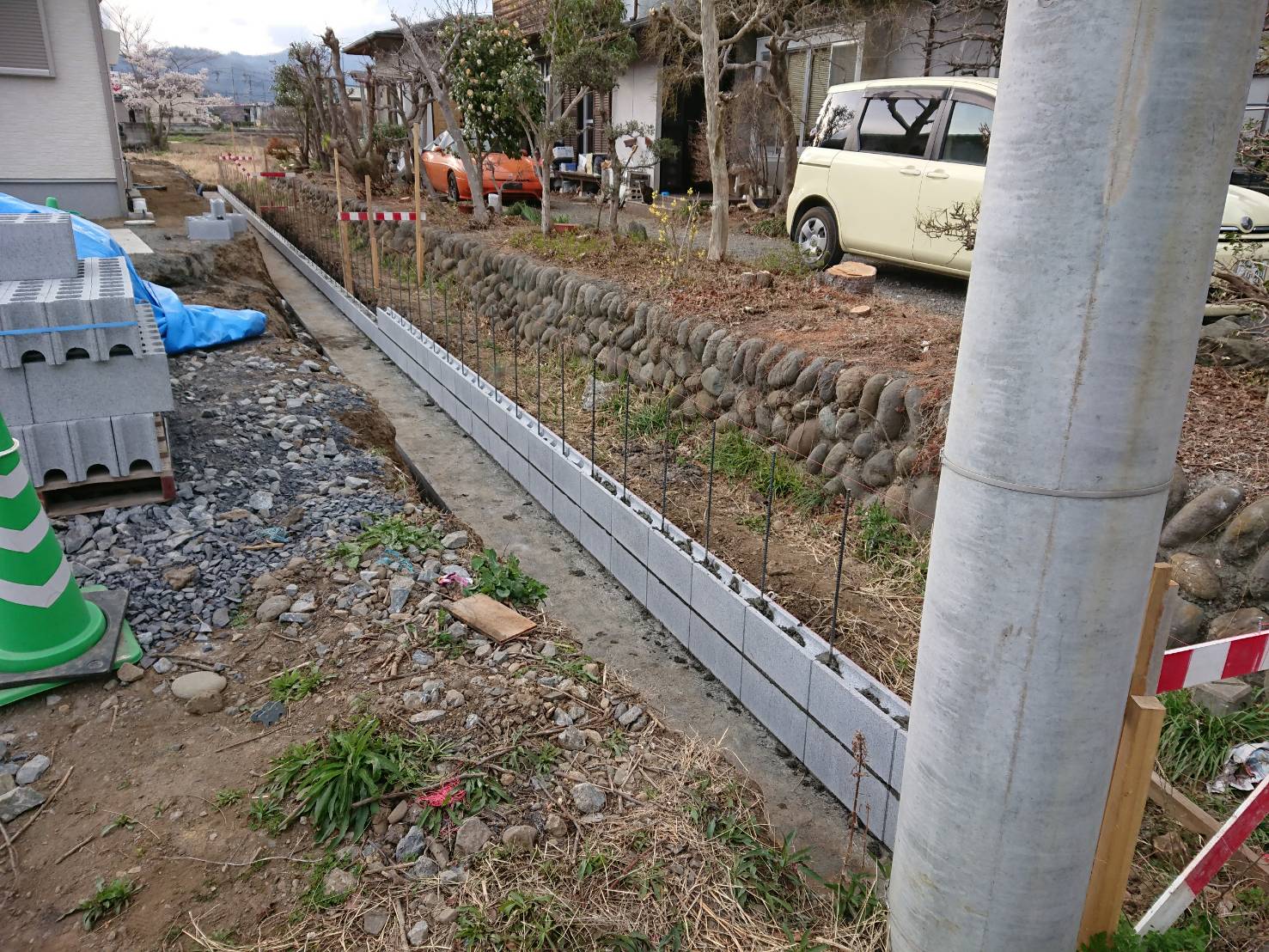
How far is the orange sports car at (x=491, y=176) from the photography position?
15336mm

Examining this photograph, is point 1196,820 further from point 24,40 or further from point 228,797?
point 24,40

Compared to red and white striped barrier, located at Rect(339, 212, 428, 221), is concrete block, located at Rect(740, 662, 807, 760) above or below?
below

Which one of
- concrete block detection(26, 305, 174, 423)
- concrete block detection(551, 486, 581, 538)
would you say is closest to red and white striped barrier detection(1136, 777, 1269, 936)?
concrete block detection(551, 486, 581, 538)

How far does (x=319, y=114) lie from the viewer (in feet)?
70.1

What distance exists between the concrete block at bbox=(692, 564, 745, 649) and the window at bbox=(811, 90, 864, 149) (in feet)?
17.3

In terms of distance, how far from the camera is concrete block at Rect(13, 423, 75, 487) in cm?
456

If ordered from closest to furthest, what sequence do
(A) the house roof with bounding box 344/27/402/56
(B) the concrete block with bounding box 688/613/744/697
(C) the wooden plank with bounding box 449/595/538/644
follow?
1. (C) the wooden plank with bounding box 449/595/538/644
2. (B) the concrete block with bounding box 688/613/744/697
3. (A) the house roof with bounding box 344/27/402/56

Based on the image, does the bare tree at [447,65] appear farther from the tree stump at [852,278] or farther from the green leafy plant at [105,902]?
the green leafy plant at [105,902]

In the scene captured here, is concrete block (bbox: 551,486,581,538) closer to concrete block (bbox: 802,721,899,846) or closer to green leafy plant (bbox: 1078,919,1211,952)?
concrete block (bbox: 802,721,899,846)

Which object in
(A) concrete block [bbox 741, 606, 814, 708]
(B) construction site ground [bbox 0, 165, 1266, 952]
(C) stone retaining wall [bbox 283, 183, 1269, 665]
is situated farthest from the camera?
(A) concrete block [bbox 741, 606, 814, 708]

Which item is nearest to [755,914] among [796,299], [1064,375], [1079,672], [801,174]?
[1079,672]

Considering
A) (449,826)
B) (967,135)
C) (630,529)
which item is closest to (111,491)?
(630,529)

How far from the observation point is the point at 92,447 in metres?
4.71

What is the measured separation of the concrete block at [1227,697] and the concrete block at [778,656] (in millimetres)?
1359
